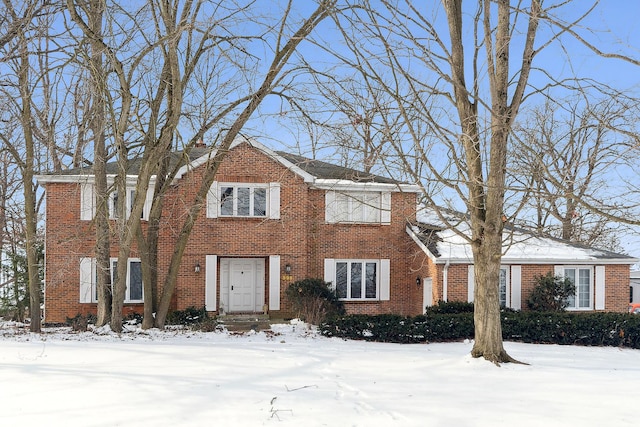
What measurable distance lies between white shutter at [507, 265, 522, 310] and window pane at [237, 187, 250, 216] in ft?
30.6

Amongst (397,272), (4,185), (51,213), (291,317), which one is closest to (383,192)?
(397,272)

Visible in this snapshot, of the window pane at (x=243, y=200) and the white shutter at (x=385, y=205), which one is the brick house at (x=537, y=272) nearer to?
the white shutter at (x=385, y=205)

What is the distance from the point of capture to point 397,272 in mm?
21328

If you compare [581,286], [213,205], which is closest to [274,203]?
[213,205]

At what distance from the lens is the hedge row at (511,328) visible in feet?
51.8

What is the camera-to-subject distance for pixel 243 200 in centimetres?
2017

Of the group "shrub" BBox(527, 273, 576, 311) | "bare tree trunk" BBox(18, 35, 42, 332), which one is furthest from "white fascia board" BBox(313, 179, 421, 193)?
"bare tree trunk" BBox(18, 35, 42, 332)

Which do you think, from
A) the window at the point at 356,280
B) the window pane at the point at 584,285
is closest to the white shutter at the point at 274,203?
the window at the point at 356,280

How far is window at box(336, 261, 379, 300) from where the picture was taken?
2108 cm

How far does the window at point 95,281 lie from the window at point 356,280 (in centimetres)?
696

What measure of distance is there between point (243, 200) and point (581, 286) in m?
12.2

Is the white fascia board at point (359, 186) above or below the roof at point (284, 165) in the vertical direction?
below

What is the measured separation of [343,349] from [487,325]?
3563 mm

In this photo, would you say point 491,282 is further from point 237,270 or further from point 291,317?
point 237,270
